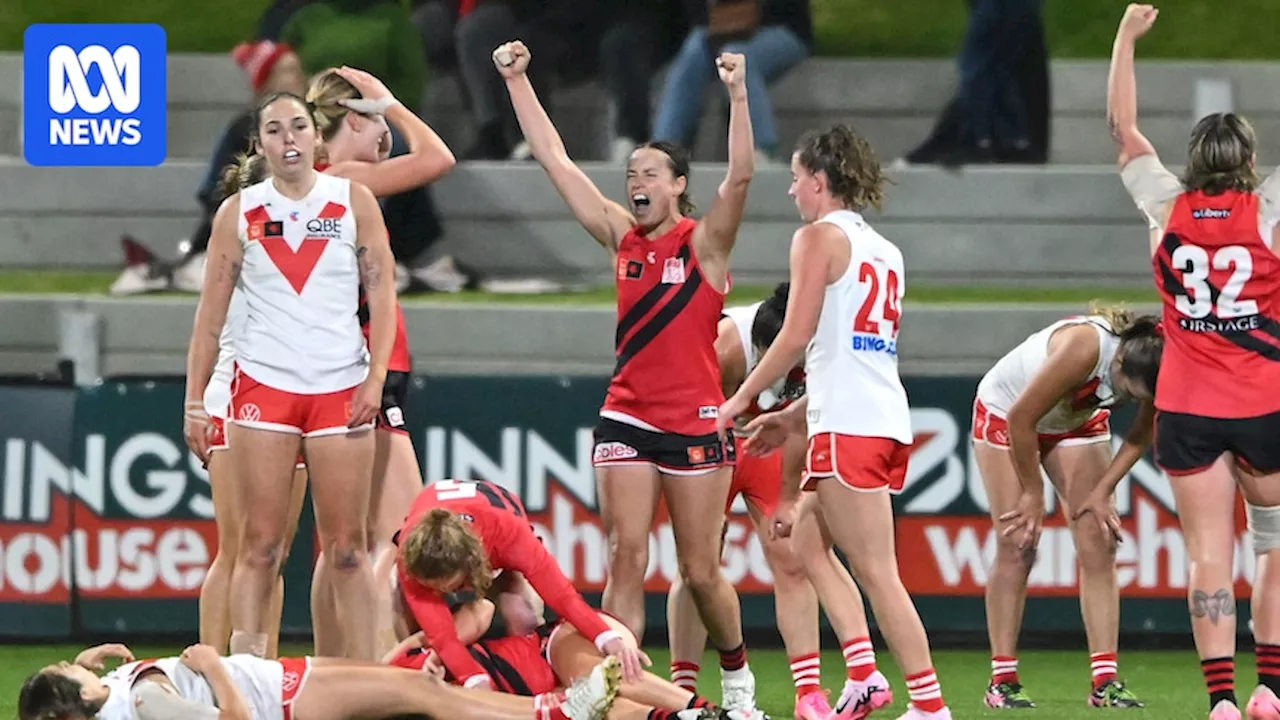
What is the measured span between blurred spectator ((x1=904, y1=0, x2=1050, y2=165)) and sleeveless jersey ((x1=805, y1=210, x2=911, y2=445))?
5.77 metres

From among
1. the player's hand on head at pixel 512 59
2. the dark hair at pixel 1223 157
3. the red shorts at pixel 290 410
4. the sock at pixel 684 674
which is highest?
the player's hand on head at pixel 512 59

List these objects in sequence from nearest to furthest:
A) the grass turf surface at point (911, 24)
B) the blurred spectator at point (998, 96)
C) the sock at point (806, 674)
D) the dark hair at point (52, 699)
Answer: the dark hair at point (52, 699)
the sock at point (806, 674)
the blurred spectator at point (998, 96)
the grass turf surface at point (911, 24)

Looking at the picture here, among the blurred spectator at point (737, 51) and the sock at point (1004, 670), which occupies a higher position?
the blurred spectator at point (737, 51)

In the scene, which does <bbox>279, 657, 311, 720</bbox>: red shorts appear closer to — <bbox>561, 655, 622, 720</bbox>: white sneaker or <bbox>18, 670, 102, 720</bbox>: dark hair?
<bbox>18, 670, 102, 720</bbox>: dark hair

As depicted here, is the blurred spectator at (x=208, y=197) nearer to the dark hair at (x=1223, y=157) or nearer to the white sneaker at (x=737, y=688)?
the white sneaker at (x=737, y=688)

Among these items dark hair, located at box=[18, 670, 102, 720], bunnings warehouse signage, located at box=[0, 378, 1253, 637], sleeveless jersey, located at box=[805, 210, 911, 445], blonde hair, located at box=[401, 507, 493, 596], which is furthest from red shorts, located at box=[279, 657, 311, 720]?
bunnings warehouse signage, located at box=[0, 378, 1253, 637]

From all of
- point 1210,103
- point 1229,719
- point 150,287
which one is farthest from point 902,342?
point 1229,719

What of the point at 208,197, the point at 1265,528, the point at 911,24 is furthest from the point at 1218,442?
the point at 911,24

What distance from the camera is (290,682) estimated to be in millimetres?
6410

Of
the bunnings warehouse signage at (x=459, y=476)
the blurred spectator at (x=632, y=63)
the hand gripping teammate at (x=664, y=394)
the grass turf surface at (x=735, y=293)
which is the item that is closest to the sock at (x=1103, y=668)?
the hand gripping teammate at (x=664, y=394)

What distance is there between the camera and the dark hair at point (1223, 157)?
652 centimetres

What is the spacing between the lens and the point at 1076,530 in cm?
802

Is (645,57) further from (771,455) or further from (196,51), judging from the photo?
(771,455)

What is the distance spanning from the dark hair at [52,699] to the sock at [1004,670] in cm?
369
